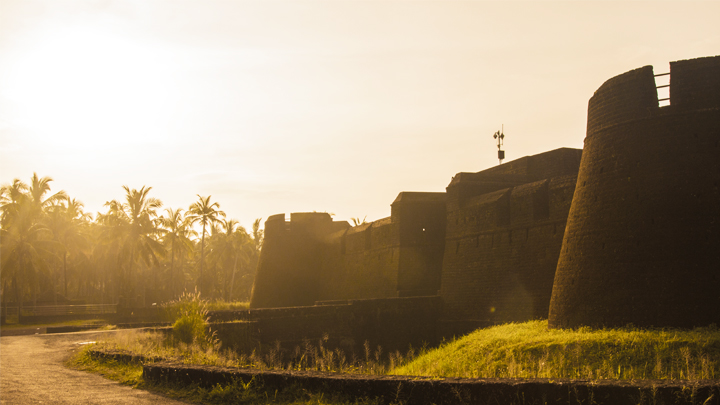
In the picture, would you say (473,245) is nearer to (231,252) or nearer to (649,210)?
(649,210)


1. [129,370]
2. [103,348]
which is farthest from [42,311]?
[129,370]

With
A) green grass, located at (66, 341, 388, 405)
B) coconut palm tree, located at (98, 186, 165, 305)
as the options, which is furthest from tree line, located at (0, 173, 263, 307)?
green grass, located at (66, 341, 388, 405)

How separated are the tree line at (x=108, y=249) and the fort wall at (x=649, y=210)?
26465 mm

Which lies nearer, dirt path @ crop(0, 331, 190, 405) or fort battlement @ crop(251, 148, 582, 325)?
dirt path @ crop(0, 331, 190, 405)

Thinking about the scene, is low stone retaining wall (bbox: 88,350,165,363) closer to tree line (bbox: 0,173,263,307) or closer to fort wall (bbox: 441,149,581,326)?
fort wall (bbox: 441,149,581,326)

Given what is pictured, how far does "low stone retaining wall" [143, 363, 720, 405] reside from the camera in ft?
19.2

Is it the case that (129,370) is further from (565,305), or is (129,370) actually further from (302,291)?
(302,291)

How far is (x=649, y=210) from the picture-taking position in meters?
11.0

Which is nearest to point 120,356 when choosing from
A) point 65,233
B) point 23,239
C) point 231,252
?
point 23,239

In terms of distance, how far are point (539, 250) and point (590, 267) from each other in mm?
4235

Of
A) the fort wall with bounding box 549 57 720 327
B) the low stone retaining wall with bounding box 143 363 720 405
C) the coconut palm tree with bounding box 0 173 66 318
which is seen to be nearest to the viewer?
the low stone retaining wall with bounding box 143 363 720 405

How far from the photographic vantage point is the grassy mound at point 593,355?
8.81 m

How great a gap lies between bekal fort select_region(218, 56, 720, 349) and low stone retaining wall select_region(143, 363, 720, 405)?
5.05 m

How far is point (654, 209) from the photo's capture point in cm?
1093
